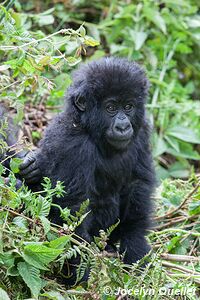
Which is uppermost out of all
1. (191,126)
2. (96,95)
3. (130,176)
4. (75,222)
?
(96,95)

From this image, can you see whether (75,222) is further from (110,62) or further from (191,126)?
(191,126)

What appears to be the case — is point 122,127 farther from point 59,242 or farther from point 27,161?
point 59,242

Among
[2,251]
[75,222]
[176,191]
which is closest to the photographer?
[2,251]

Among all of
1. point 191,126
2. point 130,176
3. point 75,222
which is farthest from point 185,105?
point 75,222

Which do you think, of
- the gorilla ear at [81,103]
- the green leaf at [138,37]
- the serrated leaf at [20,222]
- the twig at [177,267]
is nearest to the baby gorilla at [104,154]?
the gorilla ear at [81,103]

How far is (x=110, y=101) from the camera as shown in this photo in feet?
16.7

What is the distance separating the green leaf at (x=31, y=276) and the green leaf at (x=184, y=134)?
3790 mm

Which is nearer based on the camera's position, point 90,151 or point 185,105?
point 90,151

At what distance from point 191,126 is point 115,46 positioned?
47.2 inches

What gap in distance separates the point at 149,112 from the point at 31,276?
12.7ft

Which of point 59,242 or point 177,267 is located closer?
point 59,242

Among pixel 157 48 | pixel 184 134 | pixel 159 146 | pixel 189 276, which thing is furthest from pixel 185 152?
pixel 189 276

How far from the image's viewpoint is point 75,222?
A: 4609mm

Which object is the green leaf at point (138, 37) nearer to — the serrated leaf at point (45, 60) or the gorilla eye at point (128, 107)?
the gorilla eye at point (128, 107)
